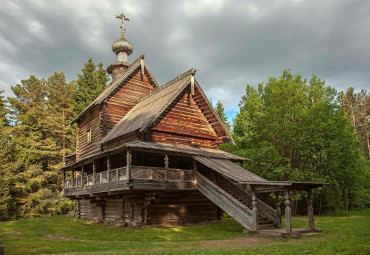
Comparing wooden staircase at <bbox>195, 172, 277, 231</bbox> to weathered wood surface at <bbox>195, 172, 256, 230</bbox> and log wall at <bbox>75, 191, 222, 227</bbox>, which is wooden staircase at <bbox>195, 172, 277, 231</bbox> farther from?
log wall at <bbox>75, 191, 222, 227</bbox>

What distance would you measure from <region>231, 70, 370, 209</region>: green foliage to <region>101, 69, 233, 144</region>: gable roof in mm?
7135

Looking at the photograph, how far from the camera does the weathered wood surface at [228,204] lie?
15102 millimetres

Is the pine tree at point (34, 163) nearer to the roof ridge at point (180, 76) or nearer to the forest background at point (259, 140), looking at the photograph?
the forest background at point (259, 140)

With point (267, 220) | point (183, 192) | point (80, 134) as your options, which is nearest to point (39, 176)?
point (80, 134)

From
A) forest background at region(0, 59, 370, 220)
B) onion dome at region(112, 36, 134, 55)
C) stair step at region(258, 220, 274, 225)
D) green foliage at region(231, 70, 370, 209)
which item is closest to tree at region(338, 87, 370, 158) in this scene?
forest background at region(0, 59, 370, 220)

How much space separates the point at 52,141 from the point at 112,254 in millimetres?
34126

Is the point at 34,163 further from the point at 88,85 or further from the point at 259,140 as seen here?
the point at 259,140

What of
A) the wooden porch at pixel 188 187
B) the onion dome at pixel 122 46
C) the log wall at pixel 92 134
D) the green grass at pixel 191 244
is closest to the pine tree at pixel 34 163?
the log wall at pixel 92 134

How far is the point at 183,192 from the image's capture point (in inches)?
782

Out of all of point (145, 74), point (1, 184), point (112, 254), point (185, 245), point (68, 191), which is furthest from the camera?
point (1, 184)

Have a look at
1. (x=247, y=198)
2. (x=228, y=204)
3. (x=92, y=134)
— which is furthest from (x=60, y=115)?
(x=228, y=204)

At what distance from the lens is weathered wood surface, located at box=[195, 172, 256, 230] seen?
49.5 feet

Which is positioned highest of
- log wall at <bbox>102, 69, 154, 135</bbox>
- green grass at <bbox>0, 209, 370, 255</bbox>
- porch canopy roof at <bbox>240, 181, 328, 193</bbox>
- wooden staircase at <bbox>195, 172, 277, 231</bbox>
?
log wall at <bbox>102, 69, 154, 135</bbox>

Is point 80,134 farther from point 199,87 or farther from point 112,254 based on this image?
point 112,254
